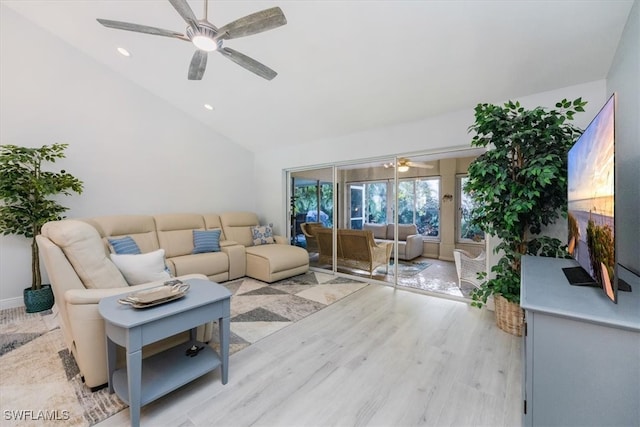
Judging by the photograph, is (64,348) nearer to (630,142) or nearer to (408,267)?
(630,142)

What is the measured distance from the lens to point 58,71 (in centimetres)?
352

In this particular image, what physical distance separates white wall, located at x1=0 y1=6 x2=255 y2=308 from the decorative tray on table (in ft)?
10.2

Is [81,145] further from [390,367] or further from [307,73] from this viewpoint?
[390,367]

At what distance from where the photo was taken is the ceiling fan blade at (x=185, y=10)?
1708 millimetres

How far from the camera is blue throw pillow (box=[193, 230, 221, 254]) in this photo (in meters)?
4.31

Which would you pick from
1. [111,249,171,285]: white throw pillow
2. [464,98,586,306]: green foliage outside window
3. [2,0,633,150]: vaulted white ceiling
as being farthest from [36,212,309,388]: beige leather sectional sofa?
[464,98,586,306]: green foliage outside window

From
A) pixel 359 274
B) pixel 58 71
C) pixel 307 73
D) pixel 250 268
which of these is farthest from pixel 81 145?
pixel 359 274

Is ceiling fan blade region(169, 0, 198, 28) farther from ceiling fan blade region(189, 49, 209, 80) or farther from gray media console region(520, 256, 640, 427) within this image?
gray media console region(520, 256, 640, 427)

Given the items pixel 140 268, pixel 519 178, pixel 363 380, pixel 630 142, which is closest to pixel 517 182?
pixel 519 178

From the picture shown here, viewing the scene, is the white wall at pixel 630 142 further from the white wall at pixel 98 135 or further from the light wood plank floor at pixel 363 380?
the white wall at pixel 98 135

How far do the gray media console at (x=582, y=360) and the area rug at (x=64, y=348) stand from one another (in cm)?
205

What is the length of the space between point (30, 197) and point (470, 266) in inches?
224

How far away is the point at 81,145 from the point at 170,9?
7.91ft

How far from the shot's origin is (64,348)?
227 cm
